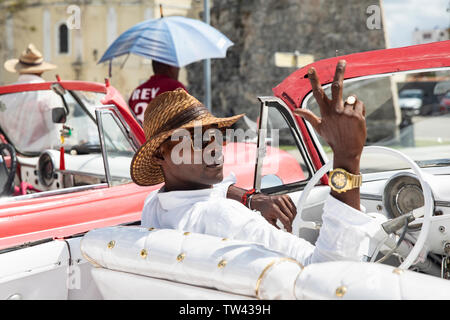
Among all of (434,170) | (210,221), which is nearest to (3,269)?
(210,221)

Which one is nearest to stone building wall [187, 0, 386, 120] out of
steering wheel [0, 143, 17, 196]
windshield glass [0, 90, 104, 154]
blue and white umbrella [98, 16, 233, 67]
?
blue and white umbrella [98, 16, 233, 67]

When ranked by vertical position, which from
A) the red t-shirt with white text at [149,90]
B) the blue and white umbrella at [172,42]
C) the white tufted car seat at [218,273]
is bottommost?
the white tufted car seat at [218,273]

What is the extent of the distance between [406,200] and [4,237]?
2.07m

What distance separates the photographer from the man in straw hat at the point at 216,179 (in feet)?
4.99

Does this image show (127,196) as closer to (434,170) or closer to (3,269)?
(3,269)

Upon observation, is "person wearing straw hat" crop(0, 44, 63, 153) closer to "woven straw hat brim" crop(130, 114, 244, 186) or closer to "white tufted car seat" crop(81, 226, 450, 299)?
"woven straw hat brim" crop(130, 114, 244, 186)

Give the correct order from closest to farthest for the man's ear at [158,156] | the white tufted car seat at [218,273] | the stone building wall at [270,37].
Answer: the white tufted car seat at [218,273]
the man's ear at [158,156]
the stone building wall at [270,37]

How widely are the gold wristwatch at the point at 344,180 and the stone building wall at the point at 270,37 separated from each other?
17684 mm

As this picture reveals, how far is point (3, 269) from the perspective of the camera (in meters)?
1.96

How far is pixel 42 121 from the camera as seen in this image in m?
4.36

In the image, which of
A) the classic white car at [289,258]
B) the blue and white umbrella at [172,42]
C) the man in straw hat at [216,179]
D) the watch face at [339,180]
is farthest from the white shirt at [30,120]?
the watch face at [339,180]

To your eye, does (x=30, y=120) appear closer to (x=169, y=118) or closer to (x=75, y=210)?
(x=75, y=210)

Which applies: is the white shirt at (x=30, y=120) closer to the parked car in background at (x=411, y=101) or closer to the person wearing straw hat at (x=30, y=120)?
the person wearing straw hat at (x=30, y=120)

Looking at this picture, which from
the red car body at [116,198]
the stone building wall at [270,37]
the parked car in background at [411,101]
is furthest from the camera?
the parked car in background at [411,101]
